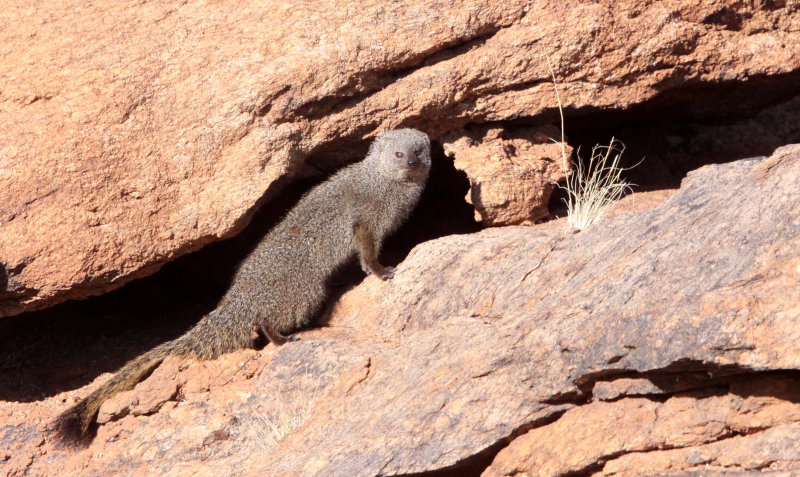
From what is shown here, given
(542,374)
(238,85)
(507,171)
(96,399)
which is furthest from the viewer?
(507,171)

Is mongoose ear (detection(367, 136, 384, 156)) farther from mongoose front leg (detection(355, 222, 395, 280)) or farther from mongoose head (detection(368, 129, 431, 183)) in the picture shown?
mongoose front leg (detection(355, 222, 395, 280))

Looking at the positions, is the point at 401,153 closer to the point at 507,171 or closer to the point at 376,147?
the point at 376,147

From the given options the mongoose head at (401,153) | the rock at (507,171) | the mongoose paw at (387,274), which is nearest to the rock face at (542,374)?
the mongoose paw at (387,274)

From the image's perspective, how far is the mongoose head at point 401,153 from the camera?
5.31 m

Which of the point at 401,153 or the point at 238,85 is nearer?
the point at 238,85

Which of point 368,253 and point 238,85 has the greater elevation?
point 238,85

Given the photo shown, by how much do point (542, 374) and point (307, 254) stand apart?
94.2 inches

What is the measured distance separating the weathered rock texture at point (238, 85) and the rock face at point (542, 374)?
977 mm

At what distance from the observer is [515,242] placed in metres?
4.72

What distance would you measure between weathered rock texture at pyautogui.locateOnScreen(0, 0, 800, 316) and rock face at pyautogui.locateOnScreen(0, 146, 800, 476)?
98cm

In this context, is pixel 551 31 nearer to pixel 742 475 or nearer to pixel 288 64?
pixel 288 64

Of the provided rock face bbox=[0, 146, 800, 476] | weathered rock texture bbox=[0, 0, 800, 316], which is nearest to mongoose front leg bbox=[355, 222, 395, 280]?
rock face bbox=[0, 146, 800, 476]

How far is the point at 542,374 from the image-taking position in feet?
11.0

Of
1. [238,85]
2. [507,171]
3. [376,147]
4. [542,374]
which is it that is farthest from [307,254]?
[542,374]
